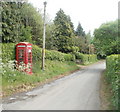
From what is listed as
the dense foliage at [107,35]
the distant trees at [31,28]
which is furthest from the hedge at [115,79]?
the dense foliage at [107,35]

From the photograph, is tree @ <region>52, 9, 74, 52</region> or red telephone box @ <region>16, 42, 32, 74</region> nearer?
red telephone box @ <region>16, 42, 32, 74</region>

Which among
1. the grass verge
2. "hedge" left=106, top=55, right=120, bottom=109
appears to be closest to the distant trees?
the grass verge

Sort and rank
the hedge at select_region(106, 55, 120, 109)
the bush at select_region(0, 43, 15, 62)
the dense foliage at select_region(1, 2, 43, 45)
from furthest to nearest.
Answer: the dense foliage at select_region(1, 2, 43, 45) → the bush at select_region(0, 43, 15, 62) → the hedge at select_region(106, 55, 120, 109)

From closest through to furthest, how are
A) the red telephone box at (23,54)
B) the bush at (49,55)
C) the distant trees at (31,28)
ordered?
the red telephone box at (23,54) < the distant trees at (31,28) < the bush at (49,55)

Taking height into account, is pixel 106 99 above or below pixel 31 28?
below

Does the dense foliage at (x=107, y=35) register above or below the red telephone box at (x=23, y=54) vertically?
above

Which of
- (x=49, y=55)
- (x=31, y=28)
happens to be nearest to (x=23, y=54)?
(x=49, y=55)

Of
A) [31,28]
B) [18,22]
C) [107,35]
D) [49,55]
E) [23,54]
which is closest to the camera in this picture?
[23,54]

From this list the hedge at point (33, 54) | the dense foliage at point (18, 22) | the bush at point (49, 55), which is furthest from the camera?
the bush at point (49, 55)

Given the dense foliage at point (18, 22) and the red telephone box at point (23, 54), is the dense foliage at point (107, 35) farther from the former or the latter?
the red telephone box at point (23, 54)

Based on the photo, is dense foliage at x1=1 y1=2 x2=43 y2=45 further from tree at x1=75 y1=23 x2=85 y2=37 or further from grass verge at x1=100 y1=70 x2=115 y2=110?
tree at x1=75 y1=23 x2=85 y2=37

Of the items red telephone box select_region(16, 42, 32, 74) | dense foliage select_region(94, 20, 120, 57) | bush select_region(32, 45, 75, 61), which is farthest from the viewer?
dense foliage select_region(94, 20, 120, 57)

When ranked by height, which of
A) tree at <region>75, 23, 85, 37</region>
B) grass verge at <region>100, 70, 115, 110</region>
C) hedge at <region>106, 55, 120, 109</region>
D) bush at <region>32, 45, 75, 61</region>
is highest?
tree at <region>75, 23, 85, 37</region>

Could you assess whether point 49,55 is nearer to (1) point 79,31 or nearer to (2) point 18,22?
(2) point 18,22
